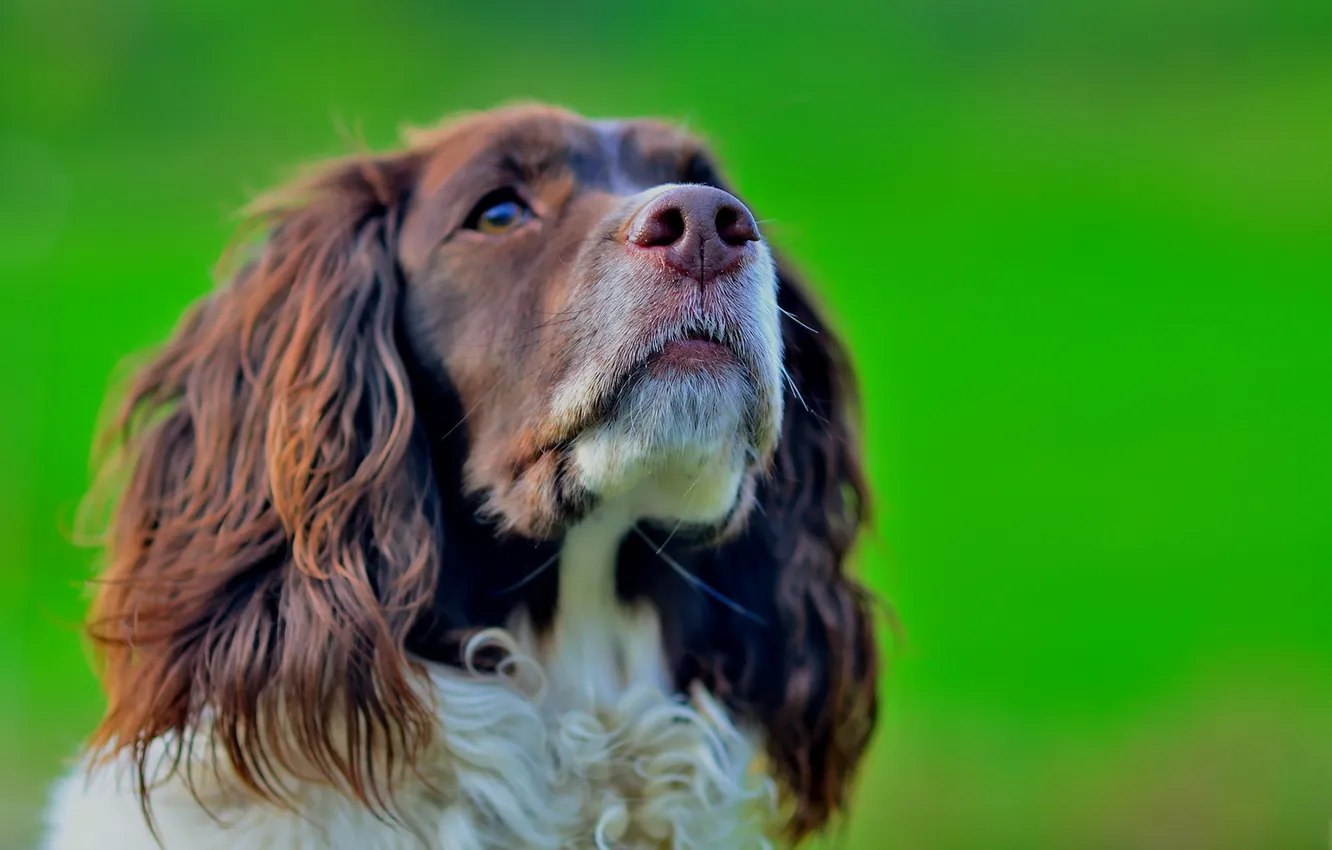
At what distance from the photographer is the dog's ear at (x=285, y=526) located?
8.27 feet

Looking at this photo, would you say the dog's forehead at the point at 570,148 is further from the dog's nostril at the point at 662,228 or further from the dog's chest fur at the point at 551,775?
the dog's chest fur at the point at 551,775

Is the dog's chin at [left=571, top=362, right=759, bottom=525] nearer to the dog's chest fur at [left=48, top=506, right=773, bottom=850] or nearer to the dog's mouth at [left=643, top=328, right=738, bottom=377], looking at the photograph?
the dog's mouth at [left=643, top=328, right=738, bottom=377]

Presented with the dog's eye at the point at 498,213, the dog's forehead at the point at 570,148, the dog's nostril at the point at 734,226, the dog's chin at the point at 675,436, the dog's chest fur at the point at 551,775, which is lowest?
the dog's chest fur at the point at 551,775

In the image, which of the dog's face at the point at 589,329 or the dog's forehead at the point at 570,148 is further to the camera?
the dog's forehead at the point at 570,148

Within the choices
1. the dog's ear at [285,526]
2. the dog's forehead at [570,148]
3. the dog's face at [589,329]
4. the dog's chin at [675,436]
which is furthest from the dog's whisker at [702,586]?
the dog's forehead at [570,148]

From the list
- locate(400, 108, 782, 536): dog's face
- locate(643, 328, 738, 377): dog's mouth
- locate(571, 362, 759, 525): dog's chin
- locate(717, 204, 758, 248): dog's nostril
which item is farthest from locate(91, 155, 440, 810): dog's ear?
locate(717, 204, 758, 248): dog's nostril

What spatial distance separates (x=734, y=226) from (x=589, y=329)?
313mm

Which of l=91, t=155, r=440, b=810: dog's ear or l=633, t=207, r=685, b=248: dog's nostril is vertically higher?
l=633, t=207, r=685, b=248: dog's nostril

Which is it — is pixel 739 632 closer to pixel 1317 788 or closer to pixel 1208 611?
pixel 1317 788

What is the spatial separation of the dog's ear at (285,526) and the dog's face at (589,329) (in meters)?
0.15

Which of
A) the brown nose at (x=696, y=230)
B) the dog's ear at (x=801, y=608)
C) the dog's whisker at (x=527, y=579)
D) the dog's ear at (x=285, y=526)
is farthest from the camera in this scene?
the dog's ear at (x=801, y=608)

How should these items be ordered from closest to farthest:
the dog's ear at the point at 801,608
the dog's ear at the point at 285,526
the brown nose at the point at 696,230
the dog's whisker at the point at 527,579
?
the brown nose at the point at 696,230 → the dog's ear at the point at 285,526 → the dog's whisker at the point at 527,579 → the dog's ear at the point at 801,608

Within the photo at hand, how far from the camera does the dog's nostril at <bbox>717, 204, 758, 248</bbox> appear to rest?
242cm

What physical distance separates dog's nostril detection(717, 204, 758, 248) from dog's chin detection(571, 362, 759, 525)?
22 centimetres
